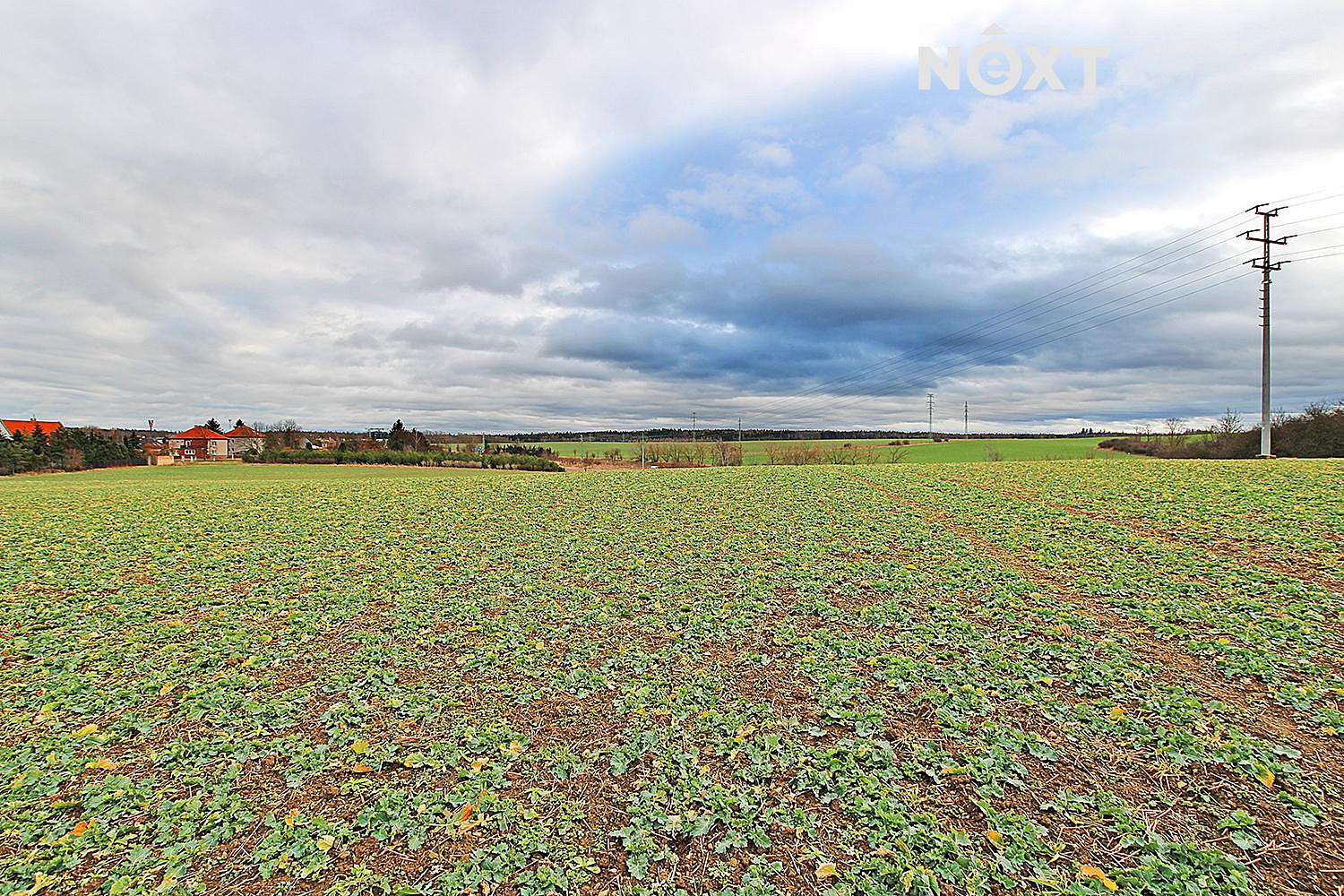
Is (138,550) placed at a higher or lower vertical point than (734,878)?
higher

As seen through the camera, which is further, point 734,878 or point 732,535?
point 732,535

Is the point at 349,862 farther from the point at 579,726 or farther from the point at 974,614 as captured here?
the point at 974,614

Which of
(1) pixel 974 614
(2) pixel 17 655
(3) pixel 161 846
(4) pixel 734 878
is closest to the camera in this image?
(4) pixel 734 878

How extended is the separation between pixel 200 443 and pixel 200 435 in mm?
2565

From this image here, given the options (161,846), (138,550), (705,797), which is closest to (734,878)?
(705,797)

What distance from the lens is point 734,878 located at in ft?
9.32

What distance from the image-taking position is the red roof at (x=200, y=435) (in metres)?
64.1

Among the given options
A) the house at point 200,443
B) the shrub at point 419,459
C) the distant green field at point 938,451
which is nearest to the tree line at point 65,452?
the shrub at point 419,459

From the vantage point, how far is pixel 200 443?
63812 mm

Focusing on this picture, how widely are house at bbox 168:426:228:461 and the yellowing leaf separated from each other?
68.2 meters

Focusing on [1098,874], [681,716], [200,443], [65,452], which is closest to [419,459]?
[65,452]

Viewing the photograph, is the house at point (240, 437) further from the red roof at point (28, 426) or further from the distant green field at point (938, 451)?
the distant green field at point (938, 451)

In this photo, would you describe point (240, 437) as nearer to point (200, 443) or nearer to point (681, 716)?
point (200, 443)

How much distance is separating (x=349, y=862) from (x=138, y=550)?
8153 millimetres
